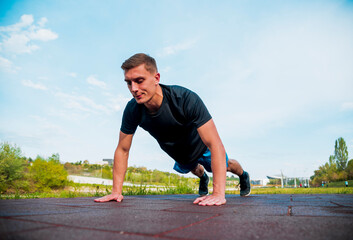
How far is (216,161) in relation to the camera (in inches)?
103

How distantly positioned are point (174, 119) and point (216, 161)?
71 cm

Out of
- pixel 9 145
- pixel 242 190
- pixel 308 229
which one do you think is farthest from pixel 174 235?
pixel 9 145

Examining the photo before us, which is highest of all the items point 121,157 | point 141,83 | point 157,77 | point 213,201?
point 157,77

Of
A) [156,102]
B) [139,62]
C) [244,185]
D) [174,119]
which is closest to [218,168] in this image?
[174,119]

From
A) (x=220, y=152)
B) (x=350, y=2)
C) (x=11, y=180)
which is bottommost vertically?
(x=11, y=180)

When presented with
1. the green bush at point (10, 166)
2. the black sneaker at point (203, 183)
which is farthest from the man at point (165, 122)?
the green bush at point (10, 166)

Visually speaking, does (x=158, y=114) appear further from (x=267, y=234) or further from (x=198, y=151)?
(x=267, y=234)

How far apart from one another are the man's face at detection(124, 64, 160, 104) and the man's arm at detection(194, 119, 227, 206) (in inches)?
27.0

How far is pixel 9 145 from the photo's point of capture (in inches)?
721

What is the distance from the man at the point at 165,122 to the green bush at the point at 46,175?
2317 cm

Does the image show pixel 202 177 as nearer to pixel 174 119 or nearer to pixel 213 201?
pixel 174 119

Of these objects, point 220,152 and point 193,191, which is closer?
point 220,152

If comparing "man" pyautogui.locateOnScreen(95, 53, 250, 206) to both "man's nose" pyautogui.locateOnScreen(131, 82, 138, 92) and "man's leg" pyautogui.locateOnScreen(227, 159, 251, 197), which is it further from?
"man's leg" pyautogui.locateOnScreen(227, 159, 251, 197)

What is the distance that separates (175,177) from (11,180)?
49.5ft
